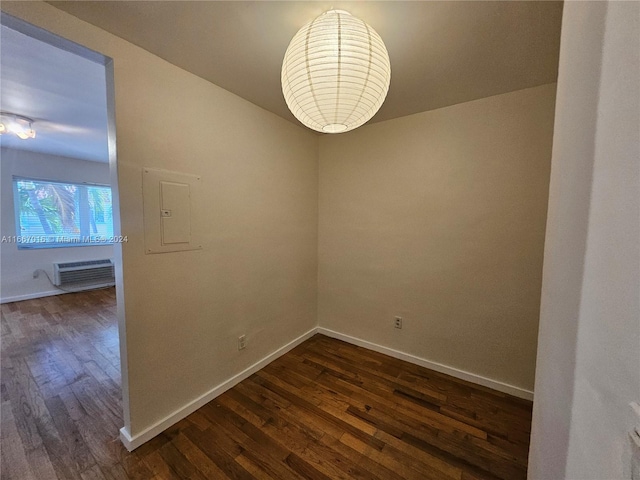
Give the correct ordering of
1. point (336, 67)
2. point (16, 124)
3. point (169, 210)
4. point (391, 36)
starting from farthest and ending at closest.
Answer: point (16, 124)
point (169, 210)
point (391, 36)
point (336, 67)

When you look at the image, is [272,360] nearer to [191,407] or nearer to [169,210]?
[191,407]

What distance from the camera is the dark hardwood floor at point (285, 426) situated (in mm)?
1228

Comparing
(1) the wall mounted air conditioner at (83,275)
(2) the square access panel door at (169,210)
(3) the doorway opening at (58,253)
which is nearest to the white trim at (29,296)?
(3) the doorway opening at (58,253)

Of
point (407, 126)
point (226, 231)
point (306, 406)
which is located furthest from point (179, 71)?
point (306, 406)

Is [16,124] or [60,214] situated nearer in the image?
[16,124]

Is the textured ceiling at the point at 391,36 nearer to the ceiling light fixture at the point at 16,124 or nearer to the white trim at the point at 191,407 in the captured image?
the white trim at the point at 191,407

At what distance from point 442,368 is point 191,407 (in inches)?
79.0

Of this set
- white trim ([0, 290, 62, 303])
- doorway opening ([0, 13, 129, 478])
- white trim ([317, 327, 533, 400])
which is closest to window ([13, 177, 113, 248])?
doorway opening ([0, 13, 129, 478])

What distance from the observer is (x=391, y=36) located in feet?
4.03

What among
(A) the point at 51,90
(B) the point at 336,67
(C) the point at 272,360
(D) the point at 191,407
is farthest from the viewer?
(C) the point at 272,360

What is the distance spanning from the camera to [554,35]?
1173 mm

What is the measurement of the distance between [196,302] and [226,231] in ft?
1.80

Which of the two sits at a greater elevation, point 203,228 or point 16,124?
point 16,124

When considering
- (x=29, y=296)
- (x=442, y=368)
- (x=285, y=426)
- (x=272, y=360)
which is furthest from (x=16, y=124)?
(x=442, y=368)
